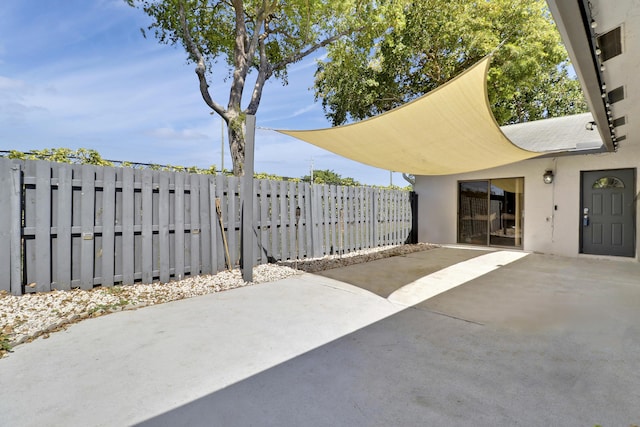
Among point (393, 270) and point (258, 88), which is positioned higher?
point (258, 88)

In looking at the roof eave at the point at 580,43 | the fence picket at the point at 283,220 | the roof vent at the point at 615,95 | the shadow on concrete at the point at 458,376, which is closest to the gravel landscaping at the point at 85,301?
the fence picket at the point at 283,220

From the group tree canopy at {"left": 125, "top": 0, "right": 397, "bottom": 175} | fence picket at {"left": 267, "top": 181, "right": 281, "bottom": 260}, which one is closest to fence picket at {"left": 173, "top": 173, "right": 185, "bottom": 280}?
fence picket at {"left": 267, "top": 181, "right": 281, "bottom": 260}

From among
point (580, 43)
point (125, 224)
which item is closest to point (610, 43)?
point (580, 43)

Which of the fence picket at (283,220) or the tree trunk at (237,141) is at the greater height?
the tree trunk at (237,141)

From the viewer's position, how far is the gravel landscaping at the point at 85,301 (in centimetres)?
270

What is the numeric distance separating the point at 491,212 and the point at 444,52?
820 cm

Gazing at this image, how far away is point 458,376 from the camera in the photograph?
2.02 m

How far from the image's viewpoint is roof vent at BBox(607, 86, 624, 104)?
335cm

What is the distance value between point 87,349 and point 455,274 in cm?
480

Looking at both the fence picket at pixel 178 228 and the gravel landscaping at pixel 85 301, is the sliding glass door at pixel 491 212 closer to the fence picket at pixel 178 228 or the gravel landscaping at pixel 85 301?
the gravel landscaping at pixel 85 301

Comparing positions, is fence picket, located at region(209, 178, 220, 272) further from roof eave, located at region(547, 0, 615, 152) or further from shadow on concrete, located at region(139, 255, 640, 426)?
roof eave, located at region(547, 0, 615, 152)

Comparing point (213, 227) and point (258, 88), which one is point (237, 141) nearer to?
point (258, 88)

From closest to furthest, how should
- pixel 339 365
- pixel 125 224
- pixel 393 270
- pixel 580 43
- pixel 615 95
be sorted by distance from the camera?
1. pixel 339 365
2. pixel 580 43
3. pixel 615 95
4. pixel 125 224
5. pixel 393 270

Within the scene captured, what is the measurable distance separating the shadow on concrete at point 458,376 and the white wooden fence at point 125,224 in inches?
112
